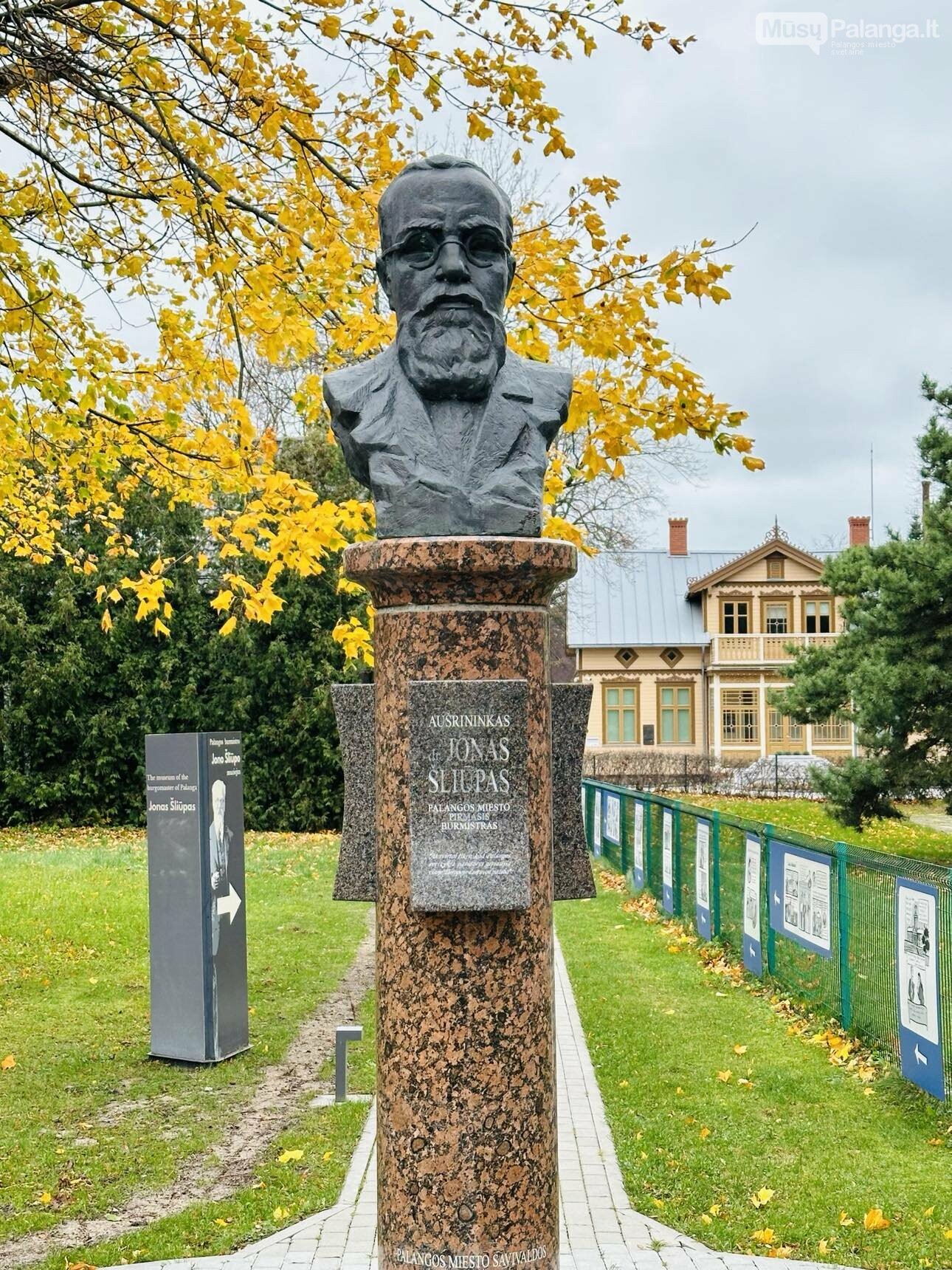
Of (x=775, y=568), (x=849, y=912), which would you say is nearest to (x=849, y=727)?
(x=775, y=568)

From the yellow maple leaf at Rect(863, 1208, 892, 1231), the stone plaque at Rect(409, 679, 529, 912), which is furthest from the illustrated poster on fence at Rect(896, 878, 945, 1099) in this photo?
the stone plaque at Rect(409, 679, 529, 912)

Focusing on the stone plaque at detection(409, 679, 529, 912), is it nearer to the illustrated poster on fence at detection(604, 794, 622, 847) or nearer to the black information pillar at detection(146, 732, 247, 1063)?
the black information pillar at detection(146, 732, 247, 1063)

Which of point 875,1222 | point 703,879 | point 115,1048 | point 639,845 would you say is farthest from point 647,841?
point 875,1222

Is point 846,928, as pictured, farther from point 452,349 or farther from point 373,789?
point 452,349

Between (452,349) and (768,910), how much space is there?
7.16 meters

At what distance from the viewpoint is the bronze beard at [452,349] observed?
15.4 ft

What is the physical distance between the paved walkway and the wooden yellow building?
35726 mm

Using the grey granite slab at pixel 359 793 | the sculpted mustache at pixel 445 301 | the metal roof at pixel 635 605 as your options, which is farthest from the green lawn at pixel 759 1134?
the metal roof at pixel 635 605

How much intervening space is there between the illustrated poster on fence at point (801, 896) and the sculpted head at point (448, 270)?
5707 millimetres

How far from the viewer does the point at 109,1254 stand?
17.5 feet

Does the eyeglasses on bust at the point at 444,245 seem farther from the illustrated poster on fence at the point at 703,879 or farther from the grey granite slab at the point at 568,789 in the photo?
the illustrated poster on fence at the point at 703,879

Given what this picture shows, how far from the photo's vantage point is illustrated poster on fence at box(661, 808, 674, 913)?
47.1 feet

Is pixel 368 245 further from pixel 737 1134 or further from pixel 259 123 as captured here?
pixel 737 1134

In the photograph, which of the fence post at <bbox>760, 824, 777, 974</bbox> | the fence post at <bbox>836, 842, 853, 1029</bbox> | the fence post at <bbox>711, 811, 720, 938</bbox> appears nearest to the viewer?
the fence post at <bbox>836, 842, 853, 1029</bbox>
